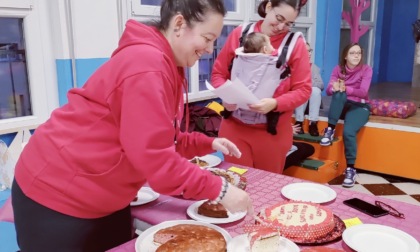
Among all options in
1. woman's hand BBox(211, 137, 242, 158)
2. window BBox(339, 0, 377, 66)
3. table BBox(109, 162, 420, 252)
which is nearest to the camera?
table BBox(109, 162, 420, 252)

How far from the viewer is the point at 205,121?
126 inches

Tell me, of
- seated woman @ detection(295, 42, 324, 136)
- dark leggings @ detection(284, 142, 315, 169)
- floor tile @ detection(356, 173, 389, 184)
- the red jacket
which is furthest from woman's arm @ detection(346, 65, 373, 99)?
the red jacket

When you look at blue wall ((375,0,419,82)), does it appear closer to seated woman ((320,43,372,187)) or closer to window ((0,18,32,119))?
seated woman ((320,43,372,187))

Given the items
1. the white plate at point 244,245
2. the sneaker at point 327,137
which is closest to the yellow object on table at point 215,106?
the sneaker at point 327,137

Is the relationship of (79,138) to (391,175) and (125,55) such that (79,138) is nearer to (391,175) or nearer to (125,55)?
(125,55)

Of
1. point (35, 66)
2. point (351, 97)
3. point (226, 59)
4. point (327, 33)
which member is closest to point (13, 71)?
point (35, 66)

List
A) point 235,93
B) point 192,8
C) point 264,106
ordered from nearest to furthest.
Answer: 1. point 192,8
2. point 235,93
3. point 264,106

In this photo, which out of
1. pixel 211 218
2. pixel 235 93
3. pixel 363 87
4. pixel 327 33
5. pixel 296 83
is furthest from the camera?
pixel 327 33

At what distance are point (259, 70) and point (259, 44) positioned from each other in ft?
0.40

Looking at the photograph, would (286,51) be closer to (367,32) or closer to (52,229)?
(52,229)

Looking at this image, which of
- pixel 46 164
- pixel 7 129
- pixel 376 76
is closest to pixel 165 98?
pixel 46 164

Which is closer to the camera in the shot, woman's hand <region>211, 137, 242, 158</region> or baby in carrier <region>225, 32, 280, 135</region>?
woman's hand <region>211, 137, 242, 158</region>

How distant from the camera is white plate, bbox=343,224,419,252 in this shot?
1056 mm

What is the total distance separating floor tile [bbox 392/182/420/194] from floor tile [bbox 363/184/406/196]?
0.18 ft
